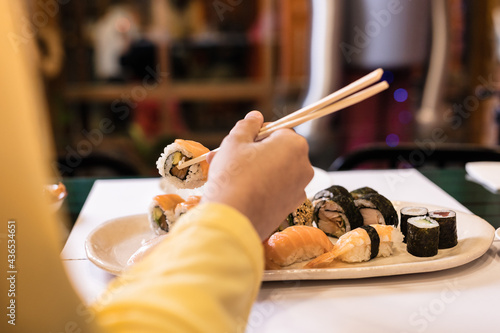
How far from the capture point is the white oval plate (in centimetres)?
96

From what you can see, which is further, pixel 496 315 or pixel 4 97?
pixel 496 315

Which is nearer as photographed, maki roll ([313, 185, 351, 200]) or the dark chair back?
maki roll ([313, 185, 351, 200])

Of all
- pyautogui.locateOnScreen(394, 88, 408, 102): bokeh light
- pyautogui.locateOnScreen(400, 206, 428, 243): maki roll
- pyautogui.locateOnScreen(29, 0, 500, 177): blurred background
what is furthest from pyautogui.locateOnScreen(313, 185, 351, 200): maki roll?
pyautogui.locateOnScreen(29, 0, 500, 177): blurred background

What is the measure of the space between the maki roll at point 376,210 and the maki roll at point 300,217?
0.10 m

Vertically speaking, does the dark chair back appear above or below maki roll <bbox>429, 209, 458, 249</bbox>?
below

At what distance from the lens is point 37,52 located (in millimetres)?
4074

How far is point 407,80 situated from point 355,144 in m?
0.46

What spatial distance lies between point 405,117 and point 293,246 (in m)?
2.30

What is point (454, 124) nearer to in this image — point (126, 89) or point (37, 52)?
point (126, 89)

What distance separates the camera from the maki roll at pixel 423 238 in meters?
1.03

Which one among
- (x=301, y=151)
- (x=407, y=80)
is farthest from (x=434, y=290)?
(x=407, y=80)

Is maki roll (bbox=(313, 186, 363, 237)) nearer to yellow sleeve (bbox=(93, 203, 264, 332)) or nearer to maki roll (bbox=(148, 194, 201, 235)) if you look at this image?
maki roll (bbox=(148, 194, 201, 235))

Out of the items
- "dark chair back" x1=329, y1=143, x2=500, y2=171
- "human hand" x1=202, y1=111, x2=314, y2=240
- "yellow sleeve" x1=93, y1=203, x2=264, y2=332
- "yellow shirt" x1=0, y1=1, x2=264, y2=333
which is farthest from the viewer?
"dark chair back" x1=329, y1=143, x2=500, y2=171

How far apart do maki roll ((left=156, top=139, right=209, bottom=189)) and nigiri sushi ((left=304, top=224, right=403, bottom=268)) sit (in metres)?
0.30
